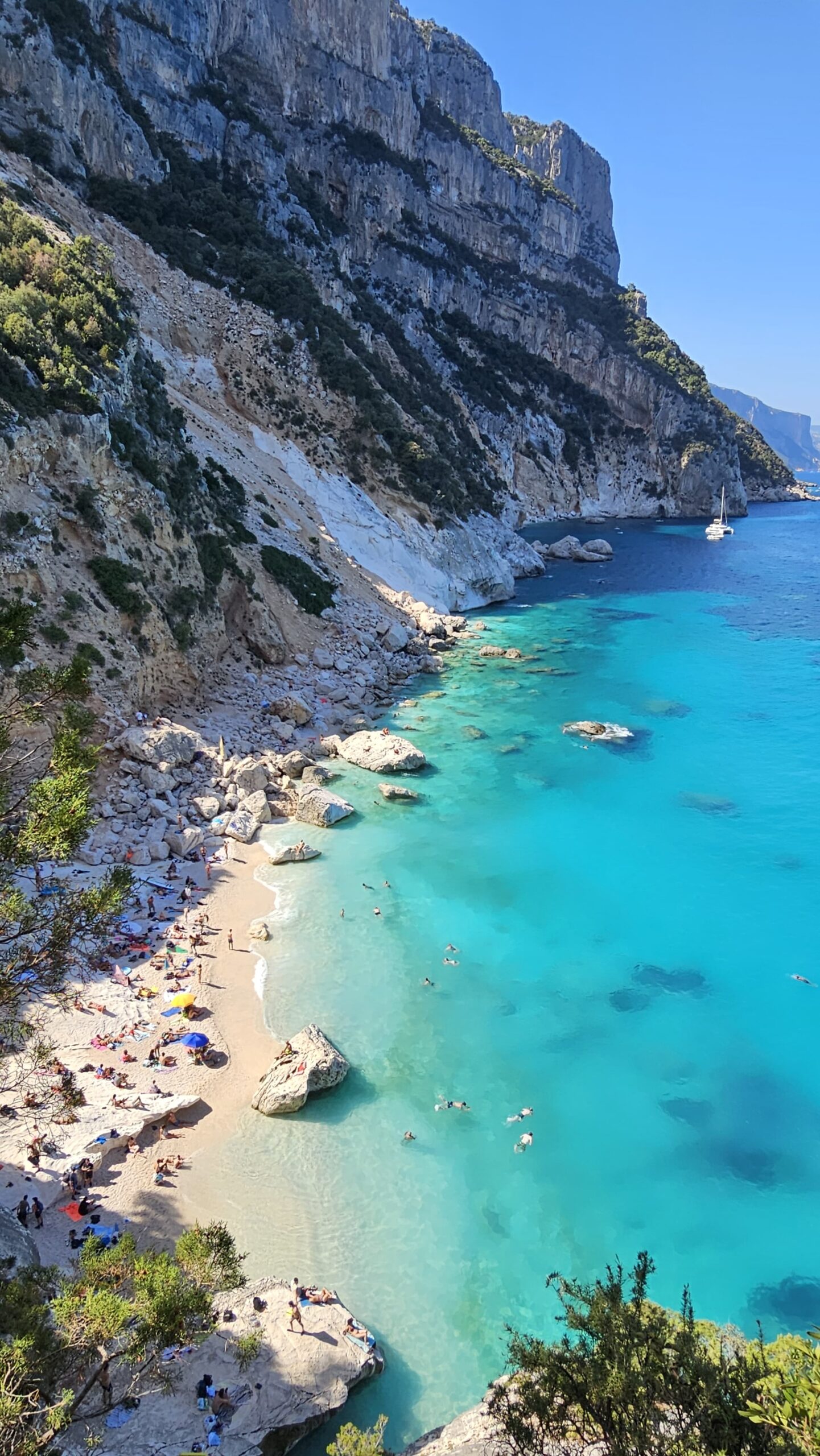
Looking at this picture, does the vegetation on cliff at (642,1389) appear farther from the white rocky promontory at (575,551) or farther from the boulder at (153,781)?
the white rocky promontory at (575,551)

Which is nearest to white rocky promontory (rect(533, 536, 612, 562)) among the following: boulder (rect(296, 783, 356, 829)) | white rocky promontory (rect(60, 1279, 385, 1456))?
boulder (rect(296, 783, 356, 829))

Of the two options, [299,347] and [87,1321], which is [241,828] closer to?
[87,1321]

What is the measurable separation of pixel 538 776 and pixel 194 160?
185ft

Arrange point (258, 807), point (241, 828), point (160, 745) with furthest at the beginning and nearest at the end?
1. point (258, 807)
2. point (160, 745)
3. point (241, 828)

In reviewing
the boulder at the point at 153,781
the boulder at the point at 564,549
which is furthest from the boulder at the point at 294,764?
the boulder at the point at 564,549

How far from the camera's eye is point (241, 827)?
A: 77.4ft

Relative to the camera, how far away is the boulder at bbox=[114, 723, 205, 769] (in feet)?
76.9

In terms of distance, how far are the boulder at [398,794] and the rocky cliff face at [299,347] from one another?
8.93 m

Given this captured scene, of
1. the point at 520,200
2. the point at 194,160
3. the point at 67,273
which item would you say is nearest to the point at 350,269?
the point at 194,160

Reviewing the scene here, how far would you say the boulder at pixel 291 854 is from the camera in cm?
2259

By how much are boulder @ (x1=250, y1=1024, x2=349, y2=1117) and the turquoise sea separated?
36cm

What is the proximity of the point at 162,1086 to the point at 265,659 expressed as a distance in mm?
21141

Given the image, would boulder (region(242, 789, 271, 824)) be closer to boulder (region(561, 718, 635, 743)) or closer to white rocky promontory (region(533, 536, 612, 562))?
boulder (region(561, 718, 635, 743))

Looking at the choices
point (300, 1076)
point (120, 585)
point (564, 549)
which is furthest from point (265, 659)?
point (564, 549)
